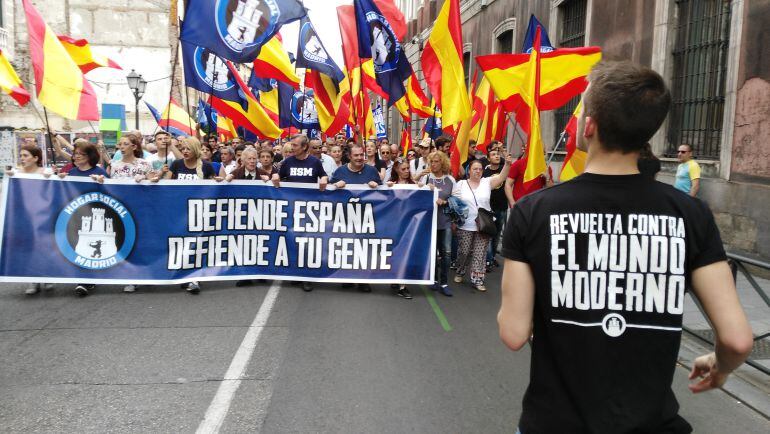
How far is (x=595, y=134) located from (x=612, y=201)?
18 centimetres

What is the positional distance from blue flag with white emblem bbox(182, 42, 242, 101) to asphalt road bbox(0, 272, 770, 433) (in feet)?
12.7

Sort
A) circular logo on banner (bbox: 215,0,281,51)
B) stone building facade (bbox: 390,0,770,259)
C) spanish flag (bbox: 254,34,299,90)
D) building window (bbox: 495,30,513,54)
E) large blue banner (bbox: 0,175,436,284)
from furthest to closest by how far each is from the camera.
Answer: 1. building window (bbox: 495,30,513,54)
2. spanish flag (bbox: 254,34,299,90)
3. stone building facade (bbox: 390,0,770,259)
4. circular logo on banner (bbox: 215,0,281,51)
5. large blue banner (bbox: 0,175,436,284)

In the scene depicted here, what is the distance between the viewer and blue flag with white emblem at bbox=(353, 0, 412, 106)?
9.68m

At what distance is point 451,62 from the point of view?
27.7 ft

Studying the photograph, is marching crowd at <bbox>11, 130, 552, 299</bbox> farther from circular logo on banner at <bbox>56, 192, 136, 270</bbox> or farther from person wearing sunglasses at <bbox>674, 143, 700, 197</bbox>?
person wearing sunglasses at <bbox>674, 143, 700, 197</bbox>

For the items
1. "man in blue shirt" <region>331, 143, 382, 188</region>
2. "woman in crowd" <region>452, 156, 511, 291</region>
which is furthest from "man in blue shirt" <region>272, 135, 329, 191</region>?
"woman in crowd" <region>452, 156, 511, 291</region>

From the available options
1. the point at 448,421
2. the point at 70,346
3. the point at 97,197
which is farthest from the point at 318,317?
the point at 97,197

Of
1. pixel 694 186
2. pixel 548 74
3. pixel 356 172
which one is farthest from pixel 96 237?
pixel 694 186

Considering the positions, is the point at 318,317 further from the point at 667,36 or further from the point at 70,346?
the point at 667,36

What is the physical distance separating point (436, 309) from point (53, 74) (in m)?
5.92

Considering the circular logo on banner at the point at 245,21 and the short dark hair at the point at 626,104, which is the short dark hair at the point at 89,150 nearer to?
the circular logo on banner at the point at 245,21

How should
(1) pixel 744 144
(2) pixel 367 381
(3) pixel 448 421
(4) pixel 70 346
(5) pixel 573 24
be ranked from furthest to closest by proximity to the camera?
(5) pixel 573 24 < (1) pixel 744 144 < (4) pixel 70 346 < (2) pixel 367 381 < (3) pixel 448 421

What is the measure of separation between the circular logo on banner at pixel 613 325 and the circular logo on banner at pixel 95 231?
671 centimetres

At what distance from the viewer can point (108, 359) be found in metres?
4.86
